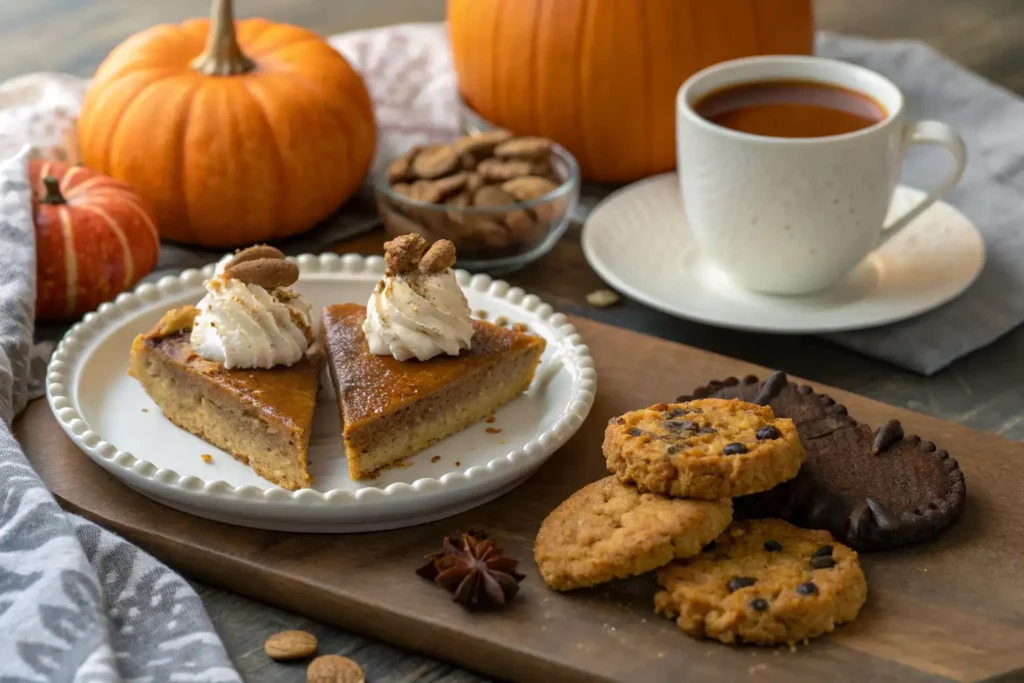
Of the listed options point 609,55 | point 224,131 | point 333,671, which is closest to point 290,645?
point 333,671

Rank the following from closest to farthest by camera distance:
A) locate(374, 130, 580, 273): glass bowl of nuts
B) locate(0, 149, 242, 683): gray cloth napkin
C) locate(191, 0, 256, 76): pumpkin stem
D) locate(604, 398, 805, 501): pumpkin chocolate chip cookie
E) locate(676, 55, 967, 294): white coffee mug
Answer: locate(0, 149, 242, 683): gray cloth napkin
locate(604, 398, 805, 501): pumpkin chocolate chip cookie
locate(676, 55, 967, 294): white coffee mug
locate(374, 130, 580, 273): glass bowl of nuts
locate(191, 0, 256, 76): pumpkin stem

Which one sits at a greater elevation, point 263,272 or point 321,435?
point 263,272

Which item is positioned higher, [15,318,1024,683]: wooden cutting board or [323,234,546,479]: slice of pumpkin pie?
[323,234,546,479]: slice of pumpkin pie

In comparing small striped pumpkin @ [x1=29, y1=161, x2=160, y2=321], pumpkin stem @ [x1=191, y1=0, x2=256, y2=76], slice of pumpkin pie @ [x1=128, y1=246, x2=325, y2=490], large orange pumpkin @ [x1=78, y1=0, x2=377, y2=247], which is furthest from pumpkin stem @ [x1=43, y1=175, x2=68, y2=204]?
slice of pumpkin pie @ [x1=128, y1=246, x2=325, y2=490]

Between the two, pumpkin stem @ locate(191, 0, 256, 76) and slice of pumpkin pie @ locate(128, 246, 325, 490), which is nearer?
slice of pumpkin pie @ locate(128, 246, 325, 490)

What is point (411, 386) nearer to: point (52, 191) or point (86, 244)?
point (86, 244)

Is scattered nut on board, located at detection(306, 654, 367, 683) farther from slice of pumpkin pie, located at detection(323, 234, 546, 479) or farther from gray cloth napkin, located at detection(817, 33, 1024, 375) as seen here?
gray cloth napkin, located at detection(817, 33, 1024, 375)

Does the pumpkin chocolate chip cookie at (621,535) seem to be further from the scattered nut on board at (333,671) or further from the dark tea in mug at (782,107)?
the dark tea in mug at (782,107)
